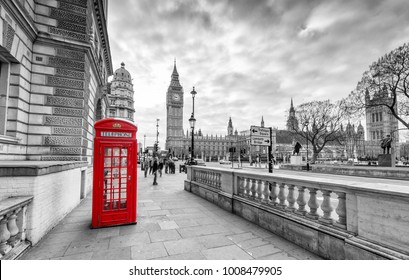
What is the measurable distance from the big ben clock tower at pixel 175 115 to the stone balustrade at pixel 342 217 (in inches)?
4644

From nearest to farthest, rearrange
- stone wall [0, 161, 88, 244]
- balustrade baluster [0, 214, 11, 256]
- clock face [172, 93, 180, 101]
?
balustrade baluster [0, 214, 11, 256], stone wall [0, 161, 88, 244], clock face [172, 93, 180, 101]

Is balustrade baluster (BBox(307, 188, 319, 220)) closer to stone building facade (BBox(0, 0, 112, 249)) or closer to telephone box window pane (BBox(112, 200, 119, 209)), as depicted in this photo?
telephone box window pane (BBox(112, 200, 119, 209))

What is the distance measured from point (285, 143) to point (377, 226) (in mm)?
122199

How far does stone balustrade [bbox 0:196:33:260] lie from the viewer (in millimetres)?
3055

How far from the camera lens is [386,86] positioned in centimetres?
2073

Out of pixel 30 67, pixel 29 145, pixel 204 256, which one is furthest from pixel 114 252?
pixel 30 67

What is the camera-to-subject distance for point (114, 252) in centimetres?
358

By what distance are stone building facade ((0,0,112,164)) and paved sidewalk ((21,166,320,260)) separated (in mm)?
3087

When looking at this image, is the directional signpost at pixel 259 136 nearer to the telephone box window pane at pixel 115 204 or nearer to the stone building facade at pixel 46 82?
the telephone box window pane at pixel 115 204

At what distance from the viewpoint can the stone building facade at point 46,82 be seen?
6289mm

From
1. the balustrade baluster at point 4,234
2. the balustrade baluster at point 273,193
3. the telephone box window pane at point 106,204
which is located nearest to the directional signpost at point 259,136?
the balustrade baluster at point 273,193

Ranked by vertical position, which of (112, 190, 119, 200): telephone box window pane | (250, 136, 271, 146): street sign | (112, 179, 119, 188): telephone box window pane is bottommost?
(112, 190, 119, 200): telephone box window pane

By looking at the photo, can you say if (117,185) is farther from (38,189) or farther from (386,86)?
(386,86)

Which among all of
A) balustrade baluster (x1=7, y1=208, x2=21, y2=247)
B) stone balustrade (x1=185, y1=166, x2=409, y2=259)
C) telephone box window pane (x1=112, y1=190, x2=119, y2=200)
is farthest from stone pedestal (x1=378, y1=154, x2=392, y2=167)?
balustrade baluster (x1=7, y1=208, x2=21, y2=247)
